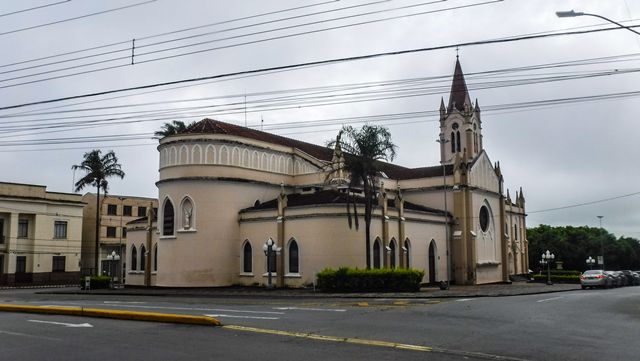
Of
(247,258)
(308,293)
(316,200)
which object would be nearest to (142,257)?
(247,258)

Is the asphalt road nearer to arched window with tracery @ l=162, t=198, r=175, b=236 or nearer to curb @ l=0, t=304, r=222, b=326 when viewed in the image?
curb @ l=0, t=304, r=222, b=326

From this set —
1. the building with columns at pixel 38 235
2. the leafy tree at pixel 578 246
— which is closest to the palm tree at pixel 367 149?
the building with columns at pixel 38 235

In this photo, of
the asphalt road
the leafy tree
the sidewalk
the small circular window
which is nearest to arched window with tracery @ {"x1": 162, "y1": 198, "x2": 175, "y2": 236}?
the sidewalk

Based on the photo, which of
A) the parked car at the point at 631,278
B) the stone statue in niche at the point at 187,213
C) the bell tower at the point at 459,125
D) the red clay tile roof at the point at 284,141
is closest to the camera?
the stone statue in niche at the point at 187,213

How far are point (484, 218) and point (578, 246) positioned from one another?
53.1m

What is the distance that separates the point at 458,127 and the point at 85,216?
47131 millimetres

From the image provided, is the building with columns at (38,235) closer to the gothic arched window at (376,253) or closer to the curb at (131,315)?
the gothic arched window at (376,253)

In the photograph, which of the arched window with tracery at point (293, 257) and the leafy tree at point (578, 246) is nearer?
the arched window with tracery at point (293, 257)

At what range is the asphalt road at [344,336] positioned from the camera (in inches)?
446

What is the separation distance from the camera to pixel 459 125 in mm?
56562

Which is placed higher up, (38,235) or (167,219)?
(167,219)

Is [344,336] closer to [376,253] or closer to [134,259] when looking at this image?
[376,253]

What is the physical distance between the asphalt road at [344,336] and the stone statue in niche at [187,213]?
21.5 meters

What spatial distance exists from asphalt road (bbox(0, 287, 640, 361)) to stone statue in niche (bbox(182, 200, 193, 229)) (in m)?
21.5
